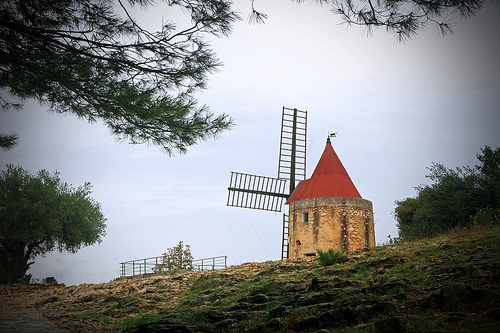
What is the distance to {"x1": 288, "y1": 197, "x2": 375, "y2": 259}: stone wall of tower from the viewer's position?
18297 millimetres

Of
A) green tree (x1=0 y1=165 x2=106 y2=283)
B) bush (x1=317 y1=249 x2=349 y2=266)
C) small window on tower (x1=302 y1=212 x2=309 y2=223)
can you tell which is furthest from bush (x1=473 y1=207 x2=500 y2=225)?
green tree (x1=0 y1=165 x2=106 y2=283)

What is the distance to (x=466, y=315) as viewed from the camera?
607 cm

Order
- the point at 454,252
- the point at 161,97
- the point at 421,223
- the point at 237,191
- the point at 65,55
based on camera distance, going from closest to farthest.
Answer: the point at 65,55 → the point at 161,97 → the point at 454,252 → the point at 421,223 → the point at 237,191

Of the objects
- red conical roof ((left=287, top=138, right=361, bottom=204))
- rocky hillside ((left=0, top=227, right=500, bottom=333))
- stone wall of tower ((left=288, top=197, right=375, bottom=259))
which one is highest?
red conical roof ((left=287, top=138, right=361, bottom=204))

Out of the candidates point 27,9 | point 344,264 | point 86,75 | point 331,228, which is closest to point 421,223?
point 331,228

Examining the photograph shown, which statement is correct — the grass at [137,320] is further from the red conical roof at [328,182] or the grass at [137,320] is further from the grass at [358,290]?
the red conical roof at [328,182]

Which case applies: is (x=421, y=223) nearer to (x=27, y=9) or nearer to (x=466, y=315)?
(x=466, y=315)

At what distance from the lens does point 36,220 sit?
83.5 ft

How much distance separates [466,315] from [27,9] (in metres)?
9.45

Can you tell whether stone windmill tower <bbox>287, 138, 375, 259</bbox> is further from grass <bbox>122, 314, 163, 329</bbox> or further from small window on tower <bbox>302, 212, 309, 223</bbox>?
grass <bbox>122, 314, 163, 329</bbox>

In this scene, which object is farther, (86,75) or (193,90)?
(193,90)

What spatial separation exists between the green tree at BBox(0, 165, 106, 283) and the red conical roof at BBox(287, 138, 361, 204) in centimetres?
1494

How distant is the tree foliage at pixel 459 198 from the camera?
20.5 metres

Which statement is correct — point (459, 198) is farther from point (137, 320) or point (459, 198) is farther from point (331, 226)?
point (137, 320)
